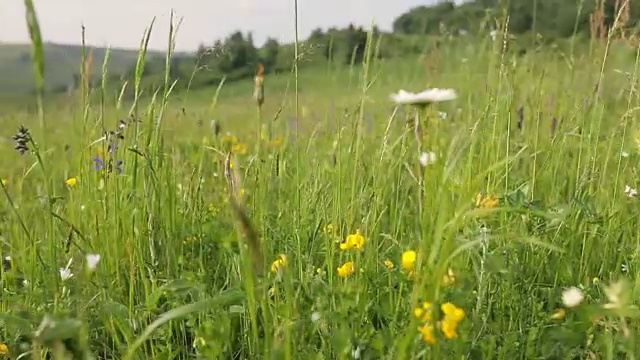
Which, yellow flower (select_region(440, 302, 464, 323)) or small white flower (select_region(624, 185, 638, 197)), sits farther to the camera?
small white flower (select_region(624, 185, 638, 197))

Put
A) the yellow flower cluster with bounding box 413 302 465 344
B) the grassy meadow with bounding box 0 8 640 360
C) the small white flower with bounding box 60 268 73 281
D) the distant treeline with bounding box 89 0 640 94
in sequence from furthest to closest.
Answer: the distant treeline with bounding box 89 0 640 94, the small white flower with bounding box 60 268 73 281, the grassy meadow with bounding box 0 8 640 360, the yellow flower cluster with bounding box 413 302 465 344

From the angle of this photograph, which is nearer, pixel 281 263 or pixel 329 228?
pixel 281 263

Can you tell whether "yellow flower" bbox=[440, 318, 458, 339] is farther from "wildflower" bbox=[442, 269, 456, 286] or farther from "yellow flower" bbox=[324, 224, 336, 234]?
"yellow flower" bbox=[324, 224, 336, 234]

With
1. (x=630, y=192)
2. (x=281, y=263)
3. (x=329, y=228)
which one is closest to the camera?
(x=281, y=263)

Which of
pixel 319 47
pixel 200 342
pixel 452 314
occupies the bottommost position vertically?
pixel 200 342

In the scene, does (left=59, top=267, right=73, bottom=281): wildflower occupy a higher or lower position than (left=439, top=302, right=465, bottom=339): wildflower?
lower

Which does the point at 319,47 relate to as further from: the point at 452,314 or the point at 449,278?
the point at 452,314

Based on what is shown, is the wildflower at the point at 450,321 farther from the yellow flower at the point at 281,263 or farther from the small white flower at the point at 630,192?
the small white flower at the point at 630,192

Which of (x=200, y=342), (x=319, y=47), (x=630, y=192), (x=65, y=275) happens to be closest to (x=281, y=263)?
(x=200, y=342)

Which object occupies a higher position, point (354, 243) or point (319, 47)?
point (319, 47)

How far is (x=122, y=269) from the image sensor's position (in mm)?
1476

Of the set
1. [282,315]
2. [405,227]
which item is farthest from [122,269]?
[405,227]

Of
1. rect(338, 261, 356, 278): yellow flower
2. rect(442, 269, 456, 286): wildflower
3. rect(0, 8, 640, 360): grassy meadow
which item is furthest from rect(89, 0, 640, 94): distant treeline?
rect(442, 269, 456, 286): wildflower

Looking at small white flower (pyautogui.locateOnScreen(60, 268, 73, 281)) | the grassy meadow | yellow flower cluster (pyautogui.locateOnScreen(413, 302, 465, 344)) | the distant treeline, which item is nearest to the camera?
yellow flower cluster (pyautogui.locateOnScreen(413, 302, 465, 344))
